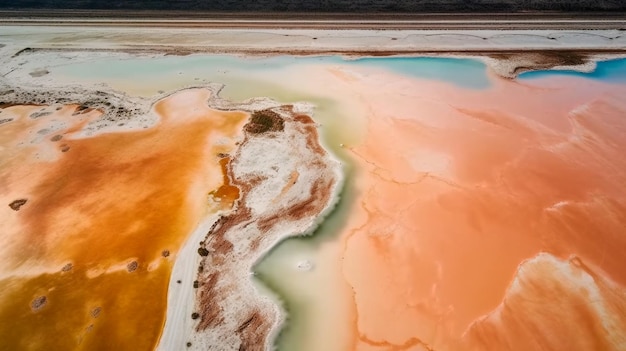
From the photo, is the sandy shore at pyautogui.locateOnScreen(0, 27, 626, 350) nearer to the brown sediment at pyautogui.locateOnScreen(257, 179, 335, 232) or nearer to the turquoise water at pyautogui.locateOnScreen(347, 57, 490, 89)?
the brown sediment at pyautogui.locateOnScreen(257, 179, 335, 232)

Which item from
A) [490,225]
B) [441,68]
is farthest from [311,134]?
[441,68]

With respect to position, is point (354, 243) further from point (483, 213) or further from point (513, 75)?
point (513, 75)

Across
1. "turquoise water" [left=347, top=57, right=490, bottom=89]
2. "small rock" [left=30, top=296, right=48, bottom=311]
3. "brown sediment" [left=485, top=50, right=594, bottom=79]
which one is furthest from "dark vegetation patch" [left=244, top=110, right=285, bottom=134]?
"brown sediment" [left=485, top=50, right=594, bottom=79]

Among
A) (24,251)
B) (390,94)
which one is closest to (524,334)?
(390,94)

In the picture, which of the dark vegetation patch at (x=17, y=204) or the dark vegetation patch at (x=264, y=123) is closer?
the dark vegetation patch at (x=17, y=204)

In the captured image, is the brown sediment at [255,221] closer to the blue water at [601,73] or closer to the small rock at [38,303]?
the small rock at [38,303]

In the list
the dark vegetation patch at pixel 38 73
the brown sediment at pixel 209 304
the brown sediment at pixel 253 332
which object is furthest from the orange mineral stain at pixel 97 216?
the dark vegetation patch at pixel 38 73

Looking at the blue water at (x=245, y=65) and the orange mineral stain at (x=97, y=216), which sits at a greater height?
the blue water at (x=245, y=65)
